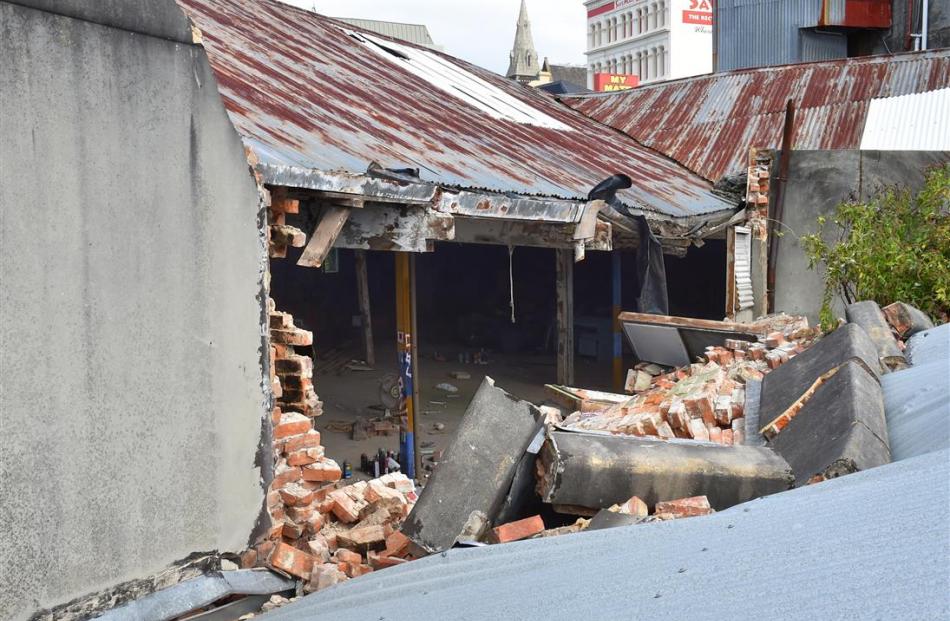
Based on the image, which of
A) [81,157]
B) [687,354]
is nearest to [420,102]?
[687,354]

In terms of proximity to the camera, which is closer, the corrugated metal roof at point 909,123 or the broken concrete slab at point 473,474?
the broken concrete slab at point 473,474

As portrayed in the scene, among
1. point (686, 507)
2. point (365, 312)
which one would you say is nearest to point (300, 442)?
point (686, 507)

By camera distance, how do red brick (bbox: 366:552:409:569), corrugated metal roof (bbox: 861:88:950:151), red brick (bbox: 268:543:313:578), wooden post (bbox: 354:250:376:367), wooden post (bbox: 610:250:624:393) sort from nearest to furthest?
1. red brick (bbox: 366:552:409:569)
2. red brick (bbox: 268:543:313:578)
3. corrugated metal roof (bbox: 861:88:950:151)
4. wooden post (bbox: 610:250:624:393)
5. wooden post (bbox: 354:250:376:367)

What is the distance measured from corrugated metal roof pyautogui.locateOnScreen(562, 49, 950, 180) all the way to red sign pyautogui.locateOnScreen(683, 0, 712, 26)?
4962 cm

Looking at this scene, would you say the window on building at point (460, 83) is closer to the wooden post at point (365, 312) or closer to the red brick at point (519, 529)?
the wooden post at point (365, 312)

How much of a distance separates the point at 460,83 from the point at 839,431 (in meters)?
9.88

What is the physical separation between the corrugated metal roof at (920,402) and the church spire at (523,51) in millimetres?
61864

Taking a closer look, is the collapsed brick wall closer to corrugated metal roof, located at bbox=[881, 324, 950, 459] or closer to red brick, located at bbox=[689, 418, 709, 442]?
red brick, located at bbox=[689, 418, 709, 442]

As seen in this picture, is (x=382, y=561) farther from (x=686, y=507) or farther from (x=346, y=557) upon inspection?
(x=686, y=507)

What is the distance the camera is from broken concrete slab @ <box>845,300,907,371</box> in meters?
5.80

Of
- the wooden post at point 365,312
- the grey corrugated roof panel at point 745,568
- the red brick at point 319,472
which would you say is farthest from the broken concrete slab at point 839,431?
the wooden post at point 365,312

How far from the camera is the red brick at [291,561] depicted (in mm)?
4965

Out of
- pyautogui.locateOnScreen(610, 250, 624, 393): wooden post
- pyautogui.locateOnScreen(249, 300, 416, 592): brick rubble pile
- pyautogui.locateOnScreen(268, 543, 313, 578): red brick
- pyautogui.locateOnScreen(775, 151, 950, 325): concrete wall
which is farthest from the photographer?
pyautogui.locateOnScreen(610, 250, 624, 393): wooden post

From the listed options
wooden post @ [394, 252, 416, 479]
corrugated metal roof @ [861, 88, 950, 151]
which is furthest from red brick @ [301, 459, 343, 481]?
corrugated metal roof @ [861, 88, 950, 151]
